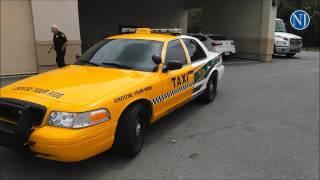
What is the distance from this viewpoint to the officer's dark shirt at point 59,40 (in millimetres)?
10364

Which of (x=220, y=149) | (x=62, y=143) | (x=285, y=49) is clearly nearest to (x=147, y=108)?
(x=220, y=149)

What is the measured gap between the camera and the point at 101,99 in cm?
399

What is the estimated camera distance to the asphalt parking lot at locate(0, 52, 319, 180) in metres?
4.26

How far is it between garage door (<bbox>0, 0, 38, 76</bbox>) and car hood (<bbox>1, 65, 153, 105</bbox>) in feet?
20.9

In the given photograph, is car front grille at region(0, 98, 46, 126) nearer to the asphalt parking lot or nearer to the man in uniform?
the asphalt parking lot

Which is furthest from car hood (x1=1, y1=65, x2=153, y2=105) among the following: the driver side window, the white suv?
the white suv

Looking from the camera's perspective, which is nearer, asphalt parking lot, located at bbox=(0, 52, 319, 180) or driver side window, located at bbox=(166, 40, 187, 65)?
asphalt parking lot, located at bbox=(0, 52, 319, 180)

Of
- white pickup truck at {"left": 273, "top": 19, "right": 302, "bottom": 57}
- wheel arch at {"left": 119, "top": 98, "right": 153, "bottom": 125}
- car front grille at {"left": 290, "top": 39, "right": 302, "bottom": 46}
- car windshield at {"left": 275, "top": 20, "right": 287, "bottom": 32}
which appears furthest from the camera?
car windshield at {"left": 275, "top": 20, "right": 287, "bottom": 32}

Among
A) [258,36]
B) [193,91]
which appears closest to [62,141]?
[193,91]

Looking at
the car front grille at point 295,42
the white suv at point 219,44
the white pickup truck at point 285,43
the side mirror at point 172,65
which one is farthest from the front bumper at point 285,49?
the side mirror at point 172,65

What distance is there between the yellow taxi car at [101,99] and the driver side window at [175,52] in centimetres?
1

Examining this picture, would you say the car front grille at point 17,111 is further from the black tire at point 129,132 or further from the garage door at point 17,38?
the garage door at point 17,38

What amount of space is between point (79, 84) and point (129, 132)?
0.85 metres

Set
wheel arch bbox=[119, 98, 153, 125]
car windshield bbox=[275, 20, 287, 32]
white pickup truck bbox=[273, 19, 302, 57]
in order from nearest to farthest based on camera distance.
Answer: wheel arch bbox=[119, 98, 153, 125] → white pickup truck bbox=[273, 19, 302, 57] → car windshield bbox=[275, 20, 287, 32]
